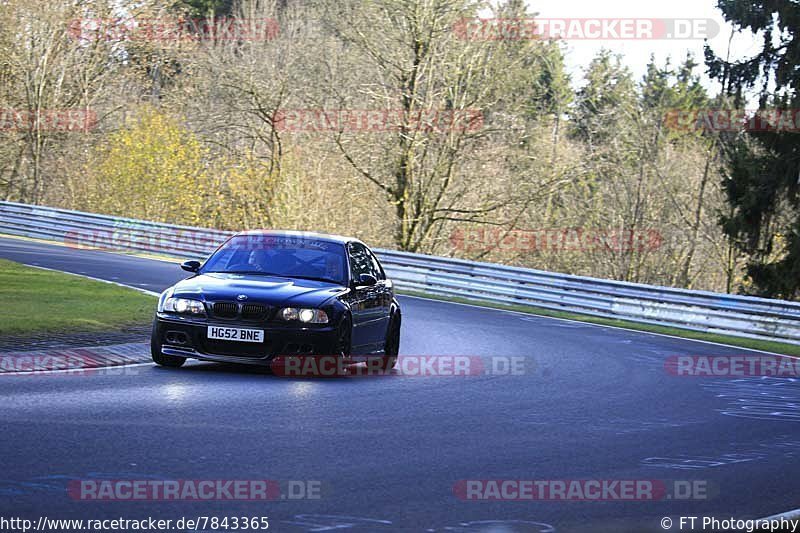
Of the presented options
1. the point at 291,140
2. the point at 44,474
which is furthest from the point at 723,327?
the point at 291,140

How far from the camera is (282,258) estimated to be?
13.2m

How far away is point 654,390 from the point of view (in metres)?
13.1

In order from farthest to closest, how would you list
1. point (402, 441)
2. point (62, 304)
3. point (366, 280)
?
1. point (62, 304)
2. point (366, 280)
3. point (402, 441)

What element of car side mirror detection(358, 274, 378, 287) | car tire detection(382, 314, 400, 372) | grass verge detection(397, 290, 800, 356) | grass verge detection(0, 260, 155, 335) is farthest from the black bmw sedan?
grass verge detection(397, 290, 800, 356)

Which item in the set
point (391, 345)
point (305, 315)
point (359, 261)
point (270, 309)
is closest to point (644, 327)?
point (391, 345)

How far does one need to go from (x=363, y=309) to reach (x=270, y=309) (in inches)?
56.9

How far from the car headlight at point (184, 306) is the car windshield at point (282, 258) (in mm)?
1127

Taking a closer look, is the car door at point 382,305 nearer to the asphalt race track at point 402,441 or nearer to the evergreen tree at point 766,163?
the asphalt race track at point 402,441

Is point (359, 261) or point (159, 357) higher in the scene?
point (359, 261)

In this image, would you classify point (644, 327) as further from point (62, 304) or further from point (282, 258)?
point (282, 258)

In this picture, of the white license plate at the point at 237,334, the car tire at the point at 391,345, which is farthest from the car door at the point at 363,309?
the white license plate at the point at 237,334

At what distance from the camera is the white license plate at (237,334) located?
38.4 feet

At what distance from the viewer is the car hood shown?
11.9 meters

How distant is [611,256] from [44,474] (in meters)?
42.8
